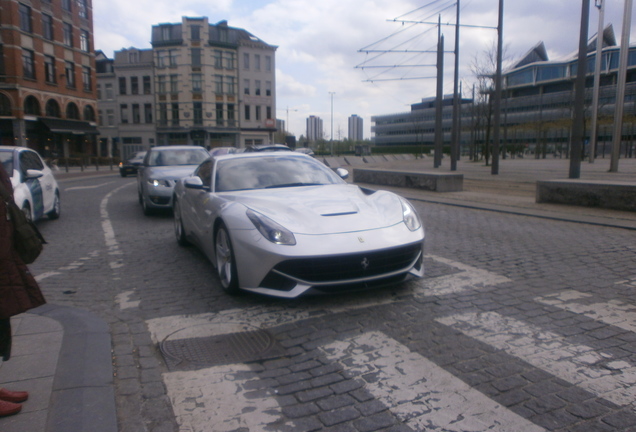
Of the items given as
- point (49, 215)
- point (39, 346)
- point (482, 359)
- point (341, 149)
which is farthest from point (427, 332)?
point (341, 149)

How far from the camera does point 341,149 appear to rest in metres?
95.8

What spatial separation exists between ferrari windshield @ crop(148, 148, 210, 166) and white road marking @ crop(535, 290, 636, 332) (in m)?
8.62

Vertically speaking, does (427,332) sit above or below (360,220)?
below

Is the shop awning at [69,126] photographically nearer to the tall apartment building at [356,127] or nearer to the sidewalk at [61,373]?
the sidewalk at [61,373]

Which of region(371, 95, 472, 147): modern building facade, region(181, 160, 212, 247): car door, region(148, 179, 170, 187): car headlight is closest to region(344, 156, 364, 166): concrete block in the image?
region(148, 179, 170, 187): car headlight

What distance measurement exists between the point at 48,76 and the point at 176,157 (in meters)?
41.6

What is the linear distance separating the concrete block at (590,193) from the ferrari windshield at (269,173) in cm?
720

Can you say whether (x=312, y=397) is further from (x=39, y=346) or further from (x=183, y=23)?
(x=183, y=23)

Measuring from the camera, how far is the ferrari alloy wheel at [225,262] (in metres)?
4.69

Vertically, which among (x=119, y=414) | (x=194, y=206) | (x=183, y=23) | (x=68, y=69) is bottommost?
(x=119, y=414)

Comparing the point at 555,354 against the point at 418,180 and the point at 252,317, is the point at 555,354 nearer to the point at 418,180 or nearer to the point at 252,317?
the point at 252,317

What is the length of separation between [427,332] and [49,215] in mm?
9618

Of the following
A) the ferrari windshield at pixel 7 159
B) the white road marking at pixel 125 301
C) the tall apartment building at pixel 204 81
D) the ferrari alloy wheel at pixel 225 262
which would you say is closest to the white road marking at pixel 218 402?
the ferrari alloy wheel at pixel 225 262

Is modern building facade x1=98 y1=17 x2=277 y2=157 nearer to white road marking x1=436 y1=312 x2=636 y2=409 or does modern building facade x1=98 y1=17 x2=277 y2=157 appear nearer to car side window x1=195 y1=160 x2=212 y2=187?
car side window x1=195 y1=160 x2=212 y2=187
